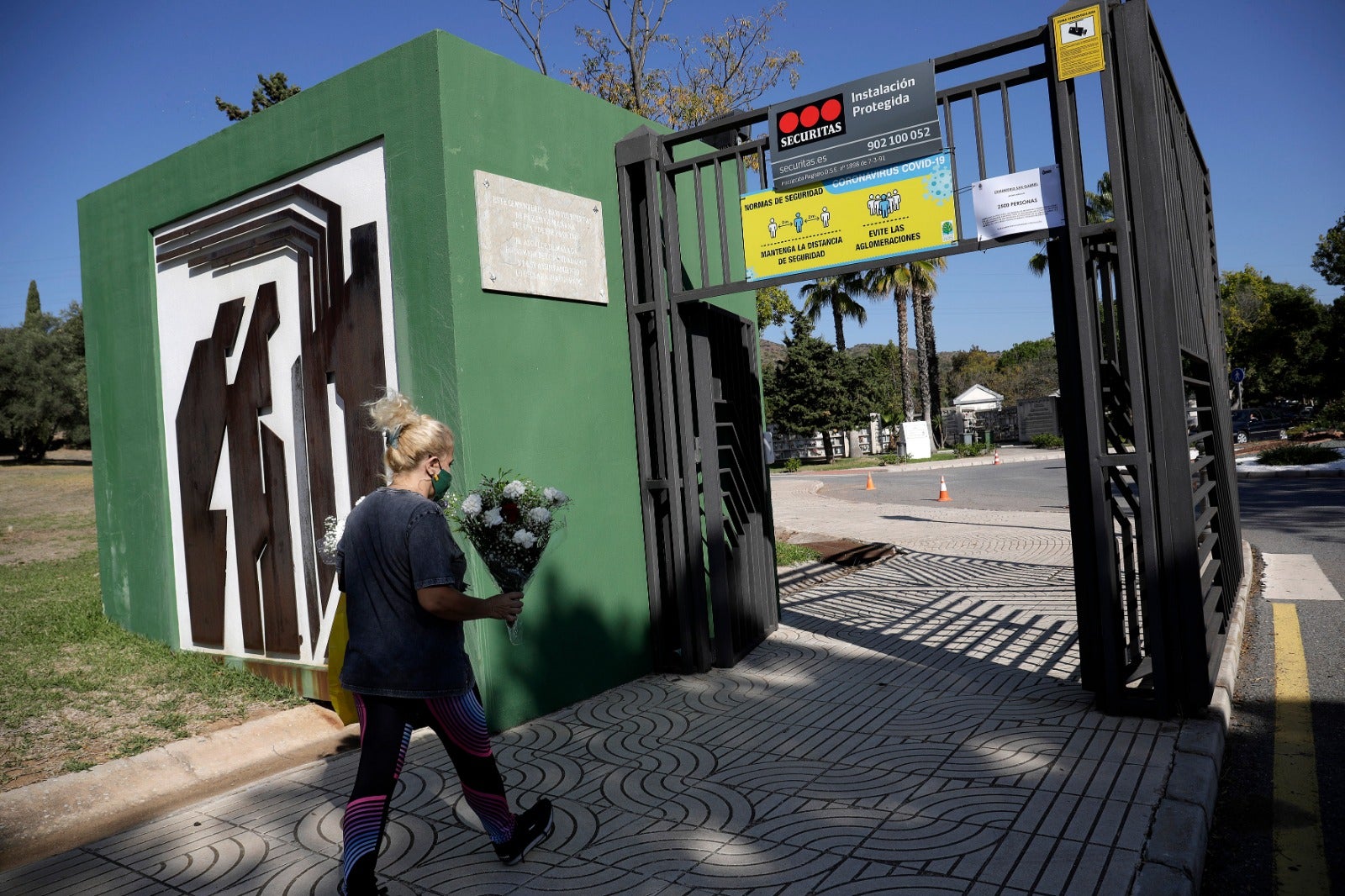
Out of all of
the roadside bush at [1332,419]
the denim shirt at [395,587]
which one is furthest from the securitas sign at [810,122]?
the roadside bush at [1332,419]

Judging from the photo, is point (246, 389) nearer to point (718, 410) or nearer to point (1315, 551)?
point (718, 410)

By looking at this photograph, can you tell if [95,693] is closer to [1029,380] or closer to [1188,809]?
[1188,809]

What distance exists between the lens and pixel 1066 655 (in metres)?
6.14

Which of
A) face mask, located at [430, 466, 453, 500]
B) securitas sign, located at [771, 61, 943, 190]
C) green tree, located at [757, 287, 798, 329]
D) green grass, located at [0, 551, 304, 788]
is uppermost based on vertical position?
green tree, located at [757, 287, 798, 329]

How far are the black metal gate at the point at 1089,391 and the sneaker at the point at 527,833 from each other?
265 cm

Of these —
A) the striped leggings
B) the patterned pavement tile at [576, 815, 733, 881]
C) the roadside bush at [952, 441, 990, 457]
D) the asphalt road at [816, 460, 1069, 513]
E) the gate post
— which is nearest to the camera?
the striped leggings

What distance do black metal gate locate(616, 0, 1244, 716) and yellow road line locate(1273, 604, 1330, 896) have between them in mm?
412

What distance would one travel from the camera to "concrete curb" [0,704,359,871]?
4125mm

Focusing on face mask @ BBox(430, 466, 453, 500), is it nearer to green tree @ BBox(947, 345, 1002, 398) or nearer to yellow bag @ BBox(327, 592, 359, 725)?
yellow bag @ BBox(327, 592, 359, 725)

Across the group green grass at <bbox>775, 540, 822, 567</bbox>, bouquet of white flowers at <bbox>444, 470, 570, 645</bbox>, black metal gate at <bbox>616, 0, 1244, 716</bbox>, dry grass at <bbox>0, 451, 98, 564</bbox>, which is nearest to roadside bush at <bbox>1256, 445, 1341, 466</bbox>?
green grass at <bbox>775, 540, 822, 567</bbox>

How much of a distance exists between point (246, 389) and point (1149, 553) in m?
5.87

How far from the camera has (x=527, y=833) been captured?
3418mm

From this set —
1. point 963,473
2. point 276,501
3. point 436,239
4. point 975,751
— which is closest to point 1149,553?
point 975,751

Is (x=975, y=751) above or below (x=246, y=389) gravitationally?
below
